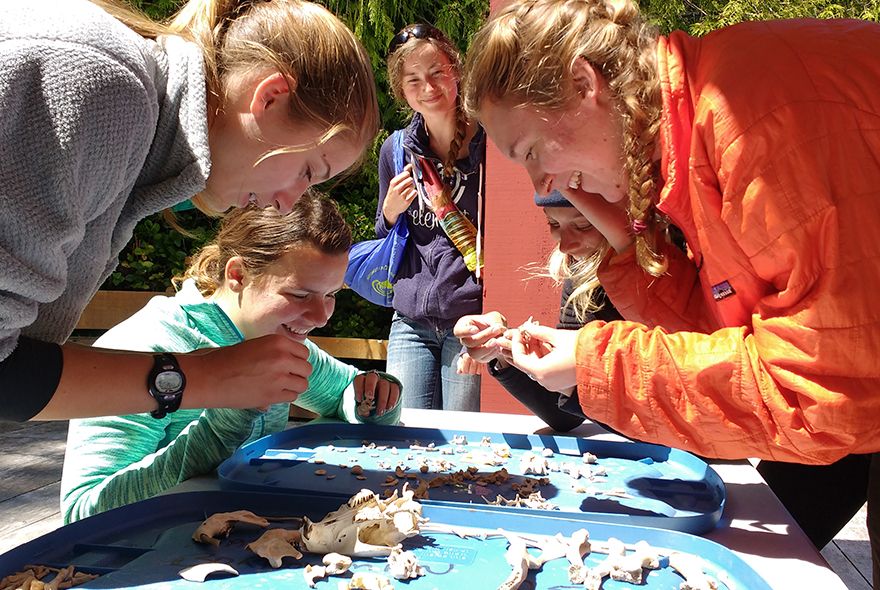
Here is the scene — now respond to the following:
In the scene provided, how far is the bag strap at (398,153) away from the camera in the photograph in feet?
9.12

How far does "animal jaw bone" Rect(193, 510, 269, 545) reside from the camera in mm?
1179

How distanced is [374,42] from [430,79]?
245 centimetres

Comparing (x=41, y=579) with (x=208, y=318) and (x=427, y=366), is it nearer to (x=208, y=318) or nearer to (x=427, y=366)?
(x=208, y=318)

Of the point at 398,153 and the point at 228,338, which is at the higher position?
the point at 398,153

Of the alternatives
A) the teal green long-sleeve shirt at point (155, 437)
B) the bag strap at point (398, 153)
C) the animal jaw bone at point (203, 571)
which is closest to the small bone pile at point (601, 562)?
the animal jaw bone at point (203, 571)

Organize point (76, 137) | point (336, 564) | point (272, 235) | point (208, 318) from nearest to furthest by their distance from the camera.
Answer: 1. point (76, 137)
2. point (336, 564)
3. point (208, 318)
4. point (272, 235)

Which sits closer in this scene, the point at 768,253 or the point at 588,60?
the point at 768,253

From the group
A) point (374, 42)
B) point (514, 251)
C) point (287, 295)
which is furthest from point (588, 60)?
point (374, 42)

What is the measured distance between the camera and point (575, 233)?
2.01 m

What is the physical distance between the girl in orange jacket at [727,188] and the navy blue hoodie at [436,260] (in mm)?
1159

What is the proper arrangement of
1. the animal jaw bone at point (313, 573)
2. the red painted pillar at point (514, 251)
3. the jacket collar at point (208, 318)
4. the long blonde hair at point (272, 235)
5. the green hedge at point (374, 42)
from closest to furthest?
1. the animal jaw bone at point (313, 573)
2. the jacket collar at point (208, 318)
3. the long blonde hair at point (272, 235)
4. the red painted pillar at point (514, 251)
5. the green hedge at point (374, 42)

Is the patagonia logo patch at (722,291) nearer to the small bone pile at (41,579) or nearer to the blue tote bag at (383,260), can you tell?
the small bone pile at (41,579)

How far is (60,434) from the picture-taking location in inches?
184

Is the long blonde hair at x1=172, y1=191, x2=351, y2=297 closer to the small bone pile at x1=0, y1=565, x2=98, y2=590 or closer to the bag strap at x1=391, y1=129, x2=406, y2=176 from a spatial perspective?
the bag strap at x1=391, y1=129, x2=406, y2=176
